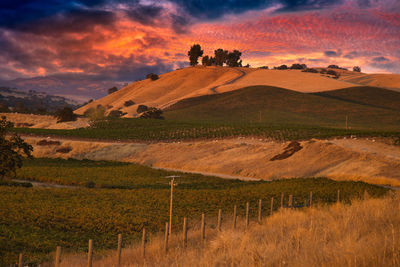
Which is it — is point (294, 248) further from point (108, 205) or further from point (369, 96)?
point (369, 96)

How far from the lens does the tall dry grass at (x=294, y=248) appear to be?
9.68 m

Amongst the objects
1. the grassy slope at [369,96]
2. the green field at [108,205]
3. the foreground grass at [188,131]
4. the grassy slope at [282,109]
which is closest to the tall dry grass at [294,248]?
the green field at [108,205]

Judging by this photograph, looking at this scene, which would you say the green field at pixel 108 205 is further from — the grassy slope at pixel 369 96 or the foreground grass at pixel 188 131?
the grassy slope at pixel 369 96

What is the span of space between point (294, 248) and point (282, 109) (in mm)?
133324

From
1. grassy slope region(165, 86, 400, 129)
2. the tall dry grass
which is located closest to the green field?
the tall dry grass

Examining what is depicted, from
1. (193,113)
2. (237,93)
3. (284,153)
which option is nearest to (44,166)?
(284,153)

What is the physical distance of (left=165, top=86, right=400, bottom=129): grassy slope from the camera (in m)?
122

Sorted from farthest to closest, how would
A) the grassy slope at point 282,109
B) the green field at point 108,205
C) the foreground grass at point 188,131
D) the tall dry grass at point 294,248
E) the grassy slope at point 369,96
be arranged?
the grassy slope at point 369,96, the grassy slope at point 282,109, the foreground grass at point 188,131, the green field at point 108,205, the tall dry grass at point 294,248

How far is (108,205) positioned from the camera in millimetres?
33906

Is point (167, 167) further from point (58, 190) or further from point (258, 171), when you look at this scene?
point (58, 190)

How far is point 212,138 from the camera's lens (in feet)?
290

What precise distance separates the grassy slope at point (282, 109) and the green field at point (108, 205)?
7962cm

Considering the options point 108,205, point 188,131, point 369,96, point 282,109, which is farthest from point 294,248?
point 369,96

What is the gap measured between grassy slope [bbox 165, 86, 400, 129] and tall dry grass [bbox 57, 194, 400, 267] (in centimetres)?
10148
